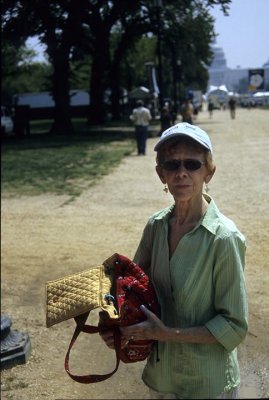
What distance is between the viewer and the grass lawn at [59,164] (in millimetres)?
12984

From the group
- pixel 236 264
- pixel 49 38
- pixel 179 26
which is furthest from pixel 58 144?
pixel 236 264

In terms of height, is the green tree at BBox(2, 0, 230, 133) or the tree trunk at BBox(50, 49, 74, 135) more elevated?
the green tree at BBox(2, 0, 230, 133)

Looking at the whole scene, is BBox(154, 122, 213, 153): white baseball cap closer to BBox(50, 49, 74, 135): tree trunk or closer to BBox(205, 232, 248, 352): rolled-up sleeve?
BBox(205, 232, 248, 352): rolled-up sleeve

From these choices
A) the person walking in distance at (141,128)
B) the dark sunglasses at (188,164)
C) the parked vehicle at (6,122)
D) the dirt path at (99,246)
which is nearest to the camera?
the dark sunglasses at (188,164)

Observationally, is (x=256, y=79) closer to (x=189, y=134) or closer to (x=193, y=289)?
(x=189, y=134)

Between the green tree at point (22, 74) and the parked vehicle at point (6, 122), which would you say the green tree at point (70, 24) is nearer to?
the parked vehicle at point (6, 122)

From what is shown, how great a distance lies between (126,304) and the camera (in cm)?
208

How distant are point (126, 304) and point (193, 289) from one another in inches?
9.6

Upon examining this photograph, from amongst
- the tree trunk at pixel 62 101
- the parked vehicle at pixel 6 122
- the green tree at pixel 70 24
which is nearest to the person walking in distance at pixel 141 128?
the green tree at pixel 70 24

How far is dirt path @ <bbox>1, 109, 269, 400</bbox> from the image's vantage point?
3.44m

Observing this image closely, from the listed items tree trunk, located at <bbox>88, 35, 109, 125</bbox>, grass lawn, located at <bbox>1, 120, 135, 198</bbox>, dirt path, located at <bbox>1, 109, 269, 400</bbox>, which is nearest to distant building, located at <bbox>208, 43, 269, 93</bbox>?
dirt path, located at <bbox>1, 109, 269, 400</bbox>

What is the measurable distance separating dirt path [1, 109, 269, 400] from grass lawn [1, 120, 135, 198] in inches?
29.9

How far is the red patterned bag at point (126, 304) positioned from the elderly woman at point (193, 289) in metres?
0.04

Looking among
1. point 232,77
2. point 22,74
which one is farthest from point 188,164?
point 22,74
